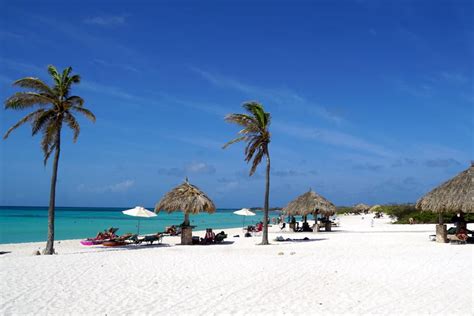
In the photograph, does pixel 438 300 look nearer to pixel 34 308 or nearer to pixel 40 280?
pixel 34 308

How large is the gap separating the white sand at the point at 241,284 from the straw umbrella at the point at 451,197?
399 centimetres

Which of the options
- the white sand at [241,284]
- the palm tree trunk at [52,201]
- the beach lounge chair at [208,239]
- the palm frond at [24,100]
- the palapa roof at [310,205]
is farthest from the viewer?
the palapa roof at [310,205]

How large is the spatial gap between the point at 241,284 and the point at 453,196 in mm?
12658

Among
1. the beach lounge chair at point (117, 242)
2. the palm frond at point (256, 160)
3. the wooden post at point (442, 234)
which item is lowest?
the beach lounge chair at point (117, 242)

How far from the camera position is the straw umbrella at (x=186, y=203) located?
1775cm

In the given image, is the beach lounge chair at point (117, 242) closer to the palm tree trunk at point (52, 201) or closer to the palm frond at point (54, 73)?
the palm tree trunk at point (52, 201)

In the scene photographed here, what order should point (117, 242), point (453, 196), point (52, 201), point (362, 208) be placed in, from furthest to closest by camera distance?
point (362, 208)
point (453, 196)
point (117, 242)
point (52, 201)

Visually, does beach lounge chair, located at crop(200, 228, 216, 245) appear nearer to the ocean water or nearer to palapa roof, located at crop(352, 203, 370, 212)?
the ocean water

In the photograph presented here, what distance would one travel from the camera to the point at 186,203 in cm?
1781

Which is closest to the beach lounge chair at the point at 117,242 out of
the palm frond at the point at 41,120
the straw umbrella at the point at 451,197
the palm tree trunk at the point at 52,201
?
the palm tree trunk at the point at 52,201

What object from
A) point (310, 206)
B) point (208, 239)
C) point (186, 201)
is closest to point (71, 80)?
point (186, 201)

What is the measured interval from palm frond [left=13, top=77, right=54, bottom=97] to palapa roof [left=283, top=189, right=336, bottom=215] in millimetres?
15122

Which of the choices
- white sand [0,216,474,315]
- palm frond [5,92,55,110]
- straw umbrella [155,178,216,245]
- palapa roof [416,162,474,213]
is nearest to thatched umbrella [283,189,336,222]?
palapa roof [416,162,474,213]

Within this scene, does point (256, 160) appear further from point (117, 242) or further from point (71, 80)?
point (71, 80)
